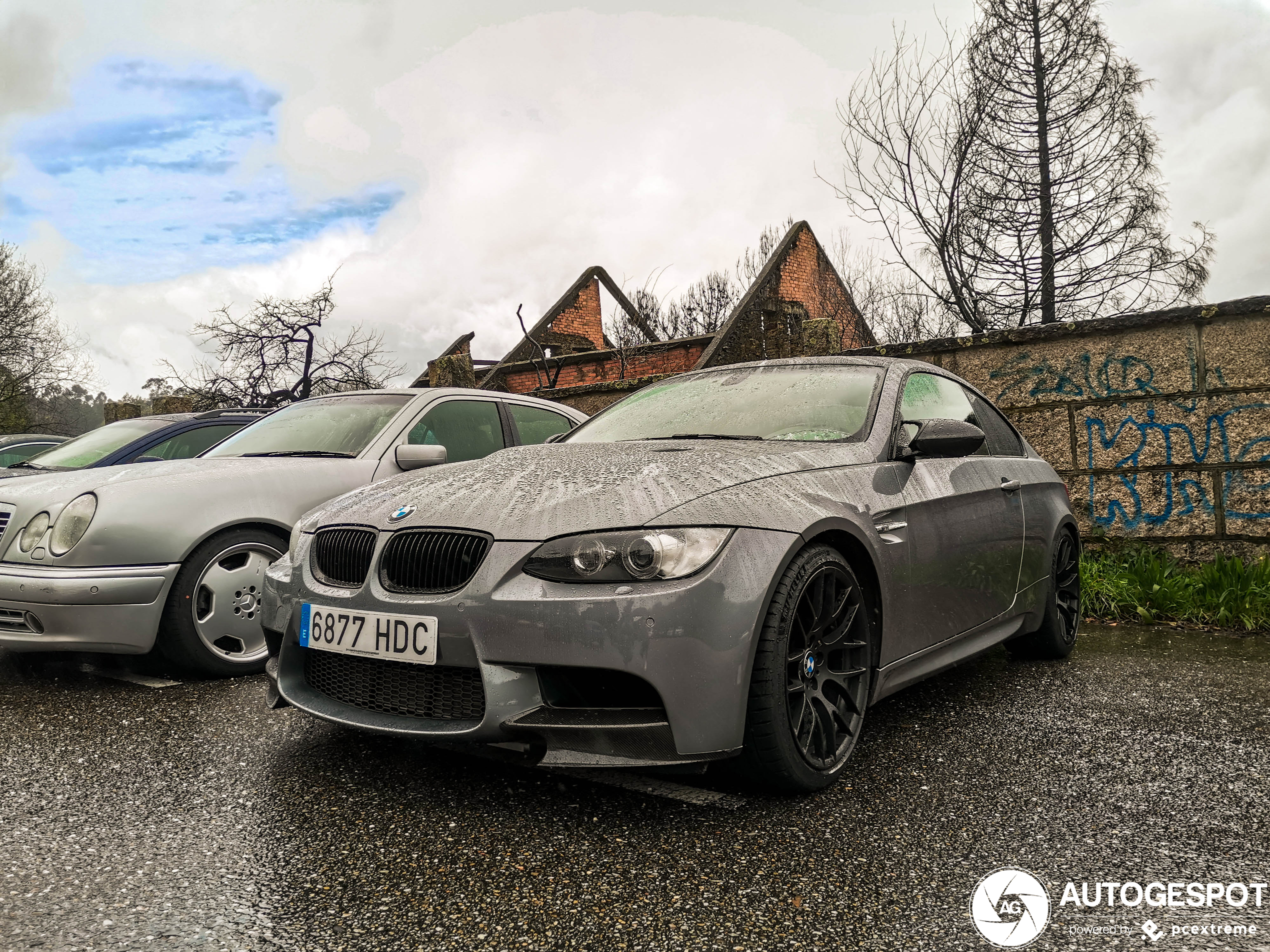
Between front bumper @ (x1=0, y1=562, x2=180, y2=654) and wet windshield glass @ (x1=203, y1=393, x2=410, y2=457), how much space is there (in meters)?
1.07

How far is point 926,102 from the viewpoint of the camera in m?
9.00

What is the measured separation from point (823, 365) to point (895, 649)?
53.2 inches

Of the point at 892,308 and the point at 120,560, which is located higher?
the point at 892,308

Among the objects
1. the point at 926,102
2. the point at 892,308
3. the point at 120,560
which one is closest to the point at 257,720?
the point at 120,560

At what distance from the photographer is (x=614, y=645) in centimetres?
238

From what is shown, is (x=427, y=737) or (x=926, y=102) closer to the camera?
(x=427, y=737)

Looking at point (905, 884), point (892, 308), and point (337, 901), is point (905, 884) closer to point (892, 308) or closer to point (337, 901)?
point (337, 901)

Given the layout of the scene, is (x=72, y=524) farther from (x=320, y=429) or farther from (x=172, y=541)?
(x=320, y=429)

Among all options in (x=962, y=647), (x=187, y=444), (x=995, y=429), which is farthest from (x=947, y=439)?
(x=187, y=444)

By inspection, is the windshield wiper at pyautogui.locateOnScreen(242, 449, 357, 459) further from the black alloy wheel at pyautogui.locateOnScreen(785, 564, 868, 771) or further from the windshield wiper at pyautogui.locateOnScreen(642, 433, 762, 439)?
the black alloy wheel at pyautogui.locateOnScreen(785, 564, 868, 771)

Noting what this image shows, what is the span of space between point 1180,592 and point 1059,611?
1.58 meters

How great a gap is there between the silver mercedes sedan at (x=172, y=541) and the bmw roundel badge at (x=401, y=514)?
3.94ft

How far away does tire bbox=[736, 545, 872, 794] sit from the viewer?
2537mm

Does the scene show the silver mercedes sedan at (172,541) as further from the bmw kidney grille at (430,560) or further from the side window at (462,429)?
the bmw kidney grille at (430,560)
